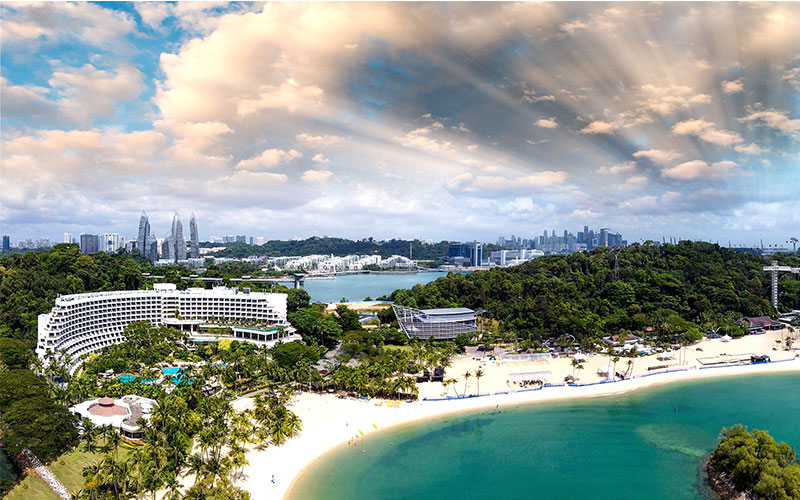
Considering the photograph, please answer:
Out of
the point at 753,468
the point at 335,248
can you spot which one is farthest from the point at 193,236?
the point at 753,468

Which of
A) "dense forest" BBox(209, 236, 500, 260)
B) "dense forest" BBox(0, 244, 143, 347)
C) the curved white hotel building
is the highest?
"dense forest" BBox(209, 236, 500, 260)

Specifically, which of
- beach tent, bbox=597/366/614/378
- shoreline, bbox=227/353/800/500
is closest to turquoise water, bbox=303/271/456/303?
beach tent, bbox=597/366/614/378

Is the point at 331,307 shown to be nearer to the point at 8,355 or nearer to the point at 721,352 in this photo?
the point at 8,355

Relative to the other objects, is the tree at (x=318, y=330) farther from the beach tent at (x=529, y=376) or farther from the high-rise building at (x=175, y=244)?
the high-rise building at (x=175, y=244)

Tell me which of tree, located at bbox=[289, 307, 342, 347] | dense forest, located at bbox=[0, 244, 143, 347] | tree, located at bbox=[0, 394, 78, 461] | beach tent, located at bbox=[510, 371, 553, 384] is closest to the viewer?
tree, located at bbox=[0, 394, 78, 461]

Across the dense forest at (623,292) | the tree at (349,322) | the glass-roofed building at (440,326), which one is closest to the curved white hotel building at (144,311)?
the tree at (349,322)

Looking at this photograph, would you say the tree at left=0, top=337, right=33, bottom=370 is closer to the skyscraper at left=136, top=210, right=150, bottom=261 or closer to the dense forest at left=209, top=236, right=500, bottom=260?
the skyscraper at left=136, top=210, right=150, bottom=261

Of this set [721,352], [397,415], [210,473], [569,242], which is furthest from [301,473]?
[569,242]
